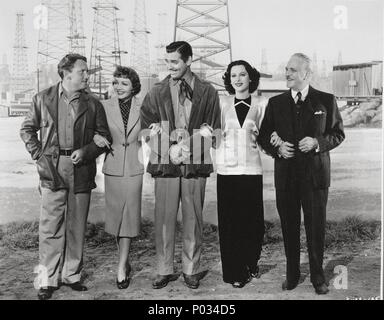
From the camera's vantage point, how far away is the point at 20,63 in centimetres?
464

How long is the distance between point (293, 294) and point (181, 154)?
4.89 ft

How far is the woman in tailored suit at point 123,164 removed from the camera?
3938 millimetres

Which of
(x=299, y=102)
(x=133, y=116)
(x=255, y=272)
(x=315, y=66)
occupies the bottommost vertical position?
(x=255, y=272)

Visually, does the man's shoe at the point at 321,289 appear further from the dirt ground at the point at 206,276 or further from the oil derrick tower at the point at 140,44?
the oil derrick tower at the point at 140,44

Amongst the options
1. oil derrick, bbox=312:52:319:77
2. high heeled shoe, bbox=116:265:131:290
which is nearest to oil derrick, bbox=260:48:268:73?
oil derrick, bbox=312:52:319:77

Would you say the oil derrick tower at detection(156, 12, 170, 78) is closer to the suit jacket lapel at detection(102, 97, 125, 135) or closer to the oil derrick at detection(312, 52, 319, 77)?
the suit jacket lapel at detection(102, 97, 125, 135)

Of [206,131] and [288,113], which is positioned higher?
[288,113]

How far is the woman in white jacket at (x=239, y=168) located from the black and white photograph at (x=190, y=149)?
0.03 ft

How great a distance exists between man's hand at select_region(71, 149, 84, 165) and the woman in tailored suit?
0.16 m

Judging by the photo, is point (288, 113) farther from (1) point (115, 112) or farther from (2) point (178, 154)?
(1) point (115, 112)

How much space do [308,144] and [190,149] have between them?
93 cm

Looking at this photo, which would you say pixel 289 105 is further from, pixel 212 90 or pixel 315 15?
pixel 315 15

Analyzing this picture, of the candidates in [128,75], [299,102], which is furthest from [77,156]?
[299,102]

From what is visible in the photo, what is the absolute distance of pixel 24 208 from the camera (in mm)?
4625
